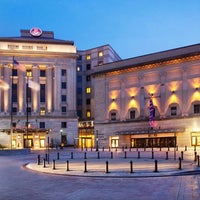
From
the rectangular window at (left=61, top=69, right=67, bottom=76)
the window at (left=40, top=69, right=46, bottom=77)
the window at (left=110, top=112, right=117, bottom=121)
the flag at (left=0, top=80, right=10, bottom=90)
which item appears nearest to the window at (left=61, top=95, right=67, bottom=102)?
the rectangular window at (left=61, top=69, right=67, bottom=76)

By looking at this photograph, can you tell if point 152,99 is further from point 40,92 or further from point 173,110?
point 40,92

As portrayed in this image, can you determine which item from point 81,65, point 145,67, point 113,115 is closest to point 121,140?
point 113,115

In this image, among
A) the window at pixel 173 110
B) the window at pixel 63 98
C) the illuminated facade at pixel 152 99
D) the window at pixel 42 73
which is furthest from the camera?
the window at pixel 42 73

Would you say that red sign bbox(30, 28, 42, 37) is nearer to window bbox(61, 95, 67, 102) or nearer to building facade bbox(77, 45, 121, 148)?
building facade bbox(77, 45, 121, 148)

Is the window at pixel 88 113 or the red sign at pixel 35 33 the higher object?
the red sign at pixel 35 33

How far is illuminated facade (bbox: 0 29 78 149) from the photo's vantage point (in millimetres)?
90750

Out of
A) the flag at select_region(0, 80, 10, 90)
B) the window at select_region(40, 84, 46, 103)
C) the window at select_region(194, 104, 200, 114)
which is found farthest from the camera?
the window at select_region(40, 84, 46, 103)

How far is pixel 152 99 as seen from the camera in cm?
7462

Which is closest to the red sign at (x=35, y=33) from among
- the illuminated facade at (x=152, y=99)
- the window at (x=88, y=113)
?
the illuminated facade at (x=152, y=99)

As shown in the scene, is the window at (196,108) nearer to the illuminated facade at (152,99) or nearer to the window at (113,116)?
the illuminated facade at (152,99)

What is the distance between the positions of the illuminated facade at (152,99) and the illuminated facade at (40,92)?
12.8 meters

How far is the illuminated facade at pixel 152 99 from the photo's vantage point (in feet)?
227

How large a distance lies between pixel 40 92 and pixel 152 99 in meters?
33.4

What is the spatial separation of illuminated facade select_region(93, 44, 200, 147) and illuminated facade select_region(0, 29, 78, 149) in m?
12.8
